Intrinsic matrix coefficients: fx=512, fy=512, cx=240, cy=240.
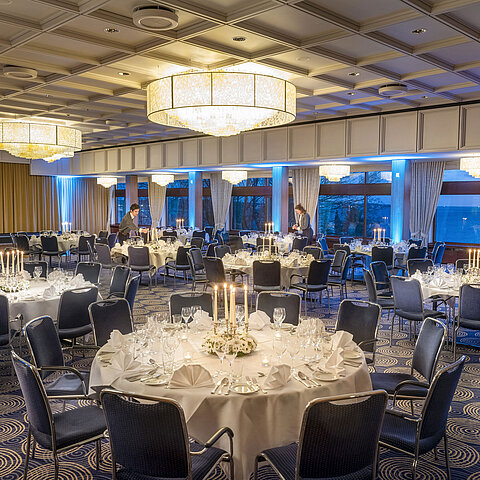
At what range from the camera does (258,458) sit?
3012 mm

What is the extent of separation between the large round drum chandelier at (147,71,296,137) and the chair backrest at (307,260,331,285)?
11.1 feet

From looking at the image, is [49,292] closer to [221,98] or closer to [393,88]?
[221,98]

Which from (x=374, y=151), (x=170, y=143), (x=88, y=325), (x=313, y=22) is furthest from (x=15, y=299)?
(x=170, y=143)

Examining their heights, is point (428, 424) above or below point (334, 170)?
below

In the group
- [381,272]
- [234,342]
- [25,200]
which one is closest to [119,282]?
[234,342]

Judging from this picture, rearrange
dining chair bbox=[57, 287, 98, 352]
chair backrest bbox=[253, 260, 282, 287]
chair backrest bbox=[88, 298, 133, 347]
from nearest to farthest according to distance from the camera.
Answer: chair backrest bbox=[88, 298, 133, 347]
dining chair bbox=[57, 287, 98, 352]
chair backrest bbox=[253, 260, 282, 287]

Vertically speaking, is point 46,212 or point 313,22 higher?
point 313,22

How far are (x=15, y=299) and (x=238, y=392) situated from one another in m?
3.82

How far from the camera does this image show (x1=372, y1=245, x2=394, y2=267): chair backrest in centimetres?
1068

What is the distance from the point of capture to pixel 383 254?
10.7 meters

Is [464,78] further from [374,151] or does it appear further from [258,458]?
[258,458]

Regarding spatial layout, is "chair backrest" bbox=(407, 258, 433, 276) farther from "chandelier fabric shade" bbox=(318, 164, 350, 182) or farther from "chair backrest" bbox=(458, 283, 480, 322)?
"chandelier fabric shade" bbox=(318, 164, 350, 182)

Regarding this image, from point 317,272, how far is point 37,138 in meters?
5.52

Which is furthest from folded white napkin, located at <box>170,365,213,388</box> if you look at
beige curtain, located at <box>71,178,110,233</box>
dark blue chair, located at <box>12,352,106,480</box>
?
beige curtain, located at <box>71,178,110,233</box>
